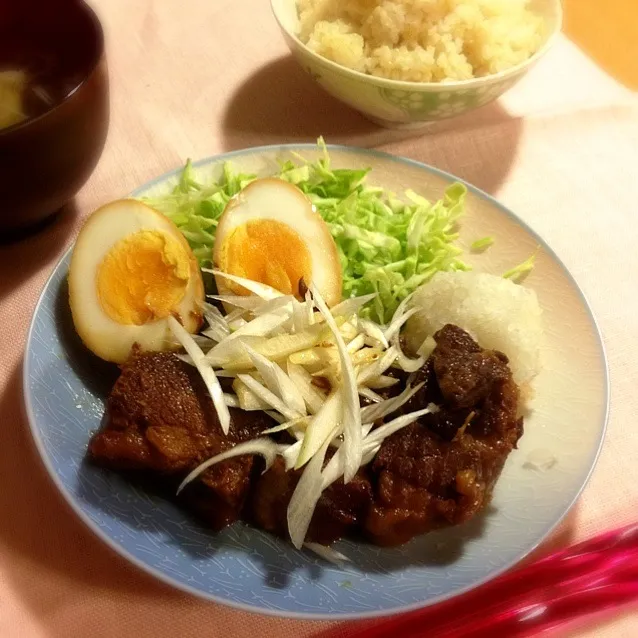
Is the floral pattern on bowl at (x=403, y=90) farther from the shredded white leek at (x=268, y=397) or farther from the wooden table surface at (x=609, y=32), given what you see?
the shredded white leek at (x=268, y=397)

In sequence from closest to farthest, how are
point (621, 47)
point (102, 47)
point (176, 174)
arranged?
point (102, 47)
point (176, 174)
point (621, 47)

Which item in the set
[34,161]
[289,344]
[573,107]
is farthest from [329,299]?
[573,107]

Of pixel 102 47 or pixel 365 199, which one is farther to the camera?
pixel 365 199

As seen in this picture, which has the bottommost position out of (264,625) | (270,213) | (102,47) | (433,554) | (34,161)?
(264,625)

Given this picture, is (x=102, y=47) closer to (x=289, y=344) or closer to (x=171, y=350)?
(x=171, y=350)

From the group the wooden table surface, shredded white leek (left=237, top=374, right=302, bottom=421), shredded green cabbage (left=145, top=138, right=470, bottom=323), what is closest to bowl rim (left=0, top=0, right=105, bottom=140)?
shredded green cabbage (left=145, top=138, right=470, bottom=323)

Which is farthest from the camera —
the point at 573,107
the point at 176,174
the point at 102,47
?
the point at 573,107

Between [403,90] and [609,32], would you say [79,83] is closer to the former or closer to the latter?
[403,90]
